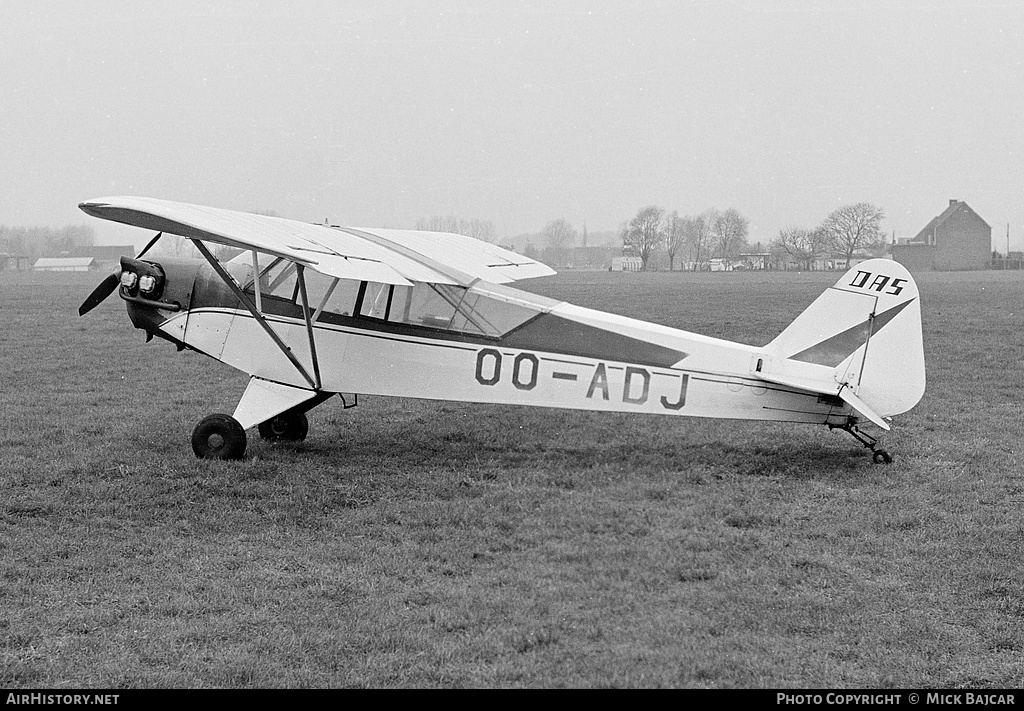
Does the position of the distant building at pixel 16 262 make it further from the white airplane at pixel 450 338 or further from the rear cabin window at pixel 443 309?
the rear cabin window at pixel 443 309

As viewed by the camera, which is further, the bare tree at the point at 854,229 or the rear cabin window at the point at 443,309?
the bare tree at the point at 854,229

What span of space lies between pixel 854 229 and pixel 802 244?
13.8 feet

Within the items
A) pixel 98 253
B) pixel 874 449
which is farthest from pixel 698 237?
pixel 874 449

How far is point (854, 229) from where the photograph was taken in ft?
248

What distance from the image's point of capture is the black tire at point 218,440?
25.4 feet

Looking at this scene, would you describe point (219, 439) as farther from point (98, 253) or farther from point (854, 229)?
point (854, 229)

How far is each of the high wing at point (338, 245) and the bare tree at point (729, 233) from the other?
79072 millimetres

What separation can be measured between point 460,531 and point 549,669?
2.10 meters

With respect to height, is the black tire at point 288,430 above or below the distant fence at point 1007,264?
below

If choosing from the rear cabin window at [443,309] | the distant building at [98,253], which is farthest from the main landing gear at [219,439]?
the distant building at [98,253]

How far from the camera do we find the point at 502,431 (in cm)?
951

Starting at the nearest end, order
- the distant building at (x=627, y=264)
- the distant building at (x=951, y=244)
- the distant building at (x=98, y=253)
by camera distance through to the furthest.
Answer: the distant building at (x=98, y=253), the distant building at (x=951, y=244), the distant building at (x=627, y=264)
